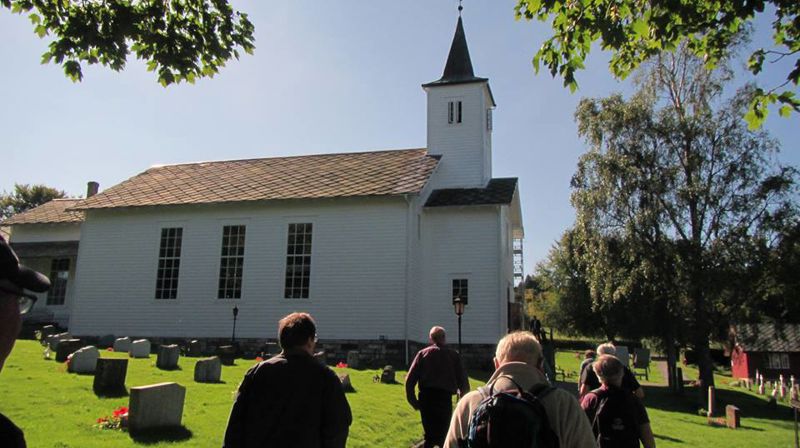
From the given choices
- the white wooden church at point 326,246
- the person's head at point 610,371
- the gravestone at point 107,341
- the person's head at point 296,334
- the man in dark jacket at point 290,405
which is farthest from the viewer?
the gravestone at point 107,341

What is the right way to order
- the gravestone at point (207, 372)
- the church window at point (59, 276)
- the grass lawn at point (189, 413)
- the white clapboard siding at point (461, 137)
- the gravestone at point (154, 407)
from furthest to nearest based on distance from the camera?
the church window at point (59, 276), the white clapboard siding at point (461, 137), the gravestone at point (207, 372), the gravestone at point (154, 407), the grass lawn at point (189, 413)

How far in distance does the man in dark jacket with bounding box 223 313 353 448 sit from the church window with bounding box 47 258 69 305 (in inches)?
1247

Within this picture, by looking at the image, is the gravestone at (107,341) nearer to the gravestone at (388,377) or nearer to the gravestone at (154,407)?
the gravestone at (388,377)

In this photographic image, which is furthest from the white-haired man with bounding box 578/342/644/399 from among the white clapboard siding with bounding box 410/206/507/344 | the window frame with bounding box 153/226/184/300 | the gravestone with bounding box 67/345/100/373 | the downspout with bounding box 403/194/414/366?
the window frame with bounding box 153/226/184/300

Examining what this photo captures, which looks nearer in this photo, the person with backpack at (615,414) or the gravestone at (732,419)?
the person with backpack at (615,414)

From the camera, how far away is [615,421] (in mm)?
5828

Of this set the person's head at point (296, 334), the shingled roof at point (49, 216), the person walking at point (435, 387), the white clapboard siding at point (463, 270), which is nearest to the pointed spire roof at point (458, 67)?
the white clapboard siding at point (463, 270)

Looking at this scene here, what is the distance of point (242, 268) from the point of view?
25688 millimetres

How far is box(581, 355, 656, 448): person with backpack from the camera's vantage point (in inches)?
229

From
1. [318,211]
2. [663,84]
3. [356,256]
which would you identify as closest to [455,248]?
[356,256]

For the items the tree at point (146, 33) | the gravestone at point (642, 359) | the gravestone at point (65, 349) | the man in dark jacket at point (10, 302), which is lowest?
the gravestone at point (642, 359)

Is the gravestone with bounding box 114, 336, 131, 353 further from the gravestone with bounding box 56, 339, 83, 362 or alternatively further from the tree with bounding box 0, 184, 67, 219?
the tree with bounding box 0, 184, 67, 219

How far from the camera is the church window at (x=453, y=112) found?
28812 mm

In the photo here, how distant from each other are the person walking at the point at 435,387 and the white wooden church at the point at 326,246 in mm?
14246
